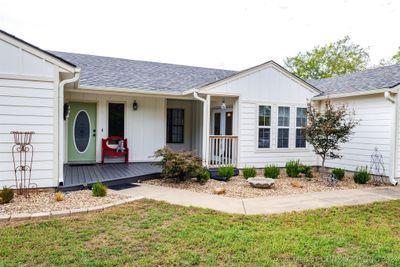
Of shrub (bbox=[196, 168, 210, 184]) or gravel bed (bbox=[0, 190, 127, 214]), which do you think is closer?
gravel bed (bbox=[0, 190, 127, 214])

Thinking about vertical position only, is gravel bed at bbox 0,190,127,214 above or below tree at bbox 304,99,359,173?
below

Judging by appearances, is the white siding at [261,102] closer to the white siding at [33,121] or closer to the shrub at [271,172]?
the shrub at [271,172]

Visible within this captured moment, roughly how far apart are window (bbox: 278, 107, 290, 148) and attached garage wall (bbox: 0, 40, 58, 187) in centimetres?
678

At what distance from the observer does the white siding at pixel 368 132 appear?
28.0ft

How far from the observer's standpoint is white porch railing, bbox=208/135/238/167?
9266 millimetres

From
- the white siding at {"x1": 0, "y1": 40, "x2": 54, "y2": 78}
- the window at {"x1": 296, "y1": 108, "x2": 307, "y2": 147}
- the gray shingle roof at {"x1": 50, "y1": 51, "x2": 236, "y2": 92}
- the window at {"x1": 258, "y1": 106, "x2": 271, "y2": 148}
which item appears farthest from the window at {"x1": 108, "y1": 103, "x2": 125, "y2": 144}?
the window at {"x1": 296, "y1": 108, "x2": 307, "y2": 147}

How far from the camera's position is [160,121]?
10633mm

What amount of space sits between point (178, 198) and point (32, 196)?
2893mm

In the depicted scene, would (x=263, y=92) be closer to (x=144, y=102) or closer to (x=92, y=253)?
(x=144, y=102)

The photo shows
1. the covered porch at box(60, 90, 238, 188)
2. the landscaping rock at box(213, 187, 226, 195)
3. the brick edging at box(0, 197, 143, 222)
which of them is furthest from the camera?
the covered porch at box(60, 90, 238, 188)

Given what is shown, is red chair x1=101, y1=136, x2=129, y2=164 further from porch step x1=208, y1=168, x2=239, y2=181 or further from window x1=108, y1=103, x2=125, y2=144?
porch step x1=208, y1=168, x2=239, y2=181

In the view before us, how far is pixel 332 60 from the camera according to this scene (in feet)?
96.9

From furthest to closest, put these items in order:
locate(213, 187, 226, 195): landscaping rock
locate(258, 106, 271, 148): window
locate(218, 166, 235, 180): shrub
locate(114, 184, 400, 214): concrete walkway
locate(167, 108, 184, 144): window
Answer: locate(167, 108, 184, 144): window < locate(258, 106, 271, 148): window < locate(218, 166, 235, 180): shrub < locate(213, 187, 226, 195): landscaping rock < locate(114, 184, 400, 214): concrete walkway

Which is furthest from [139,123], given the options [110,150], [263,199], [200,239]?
[200,239]
